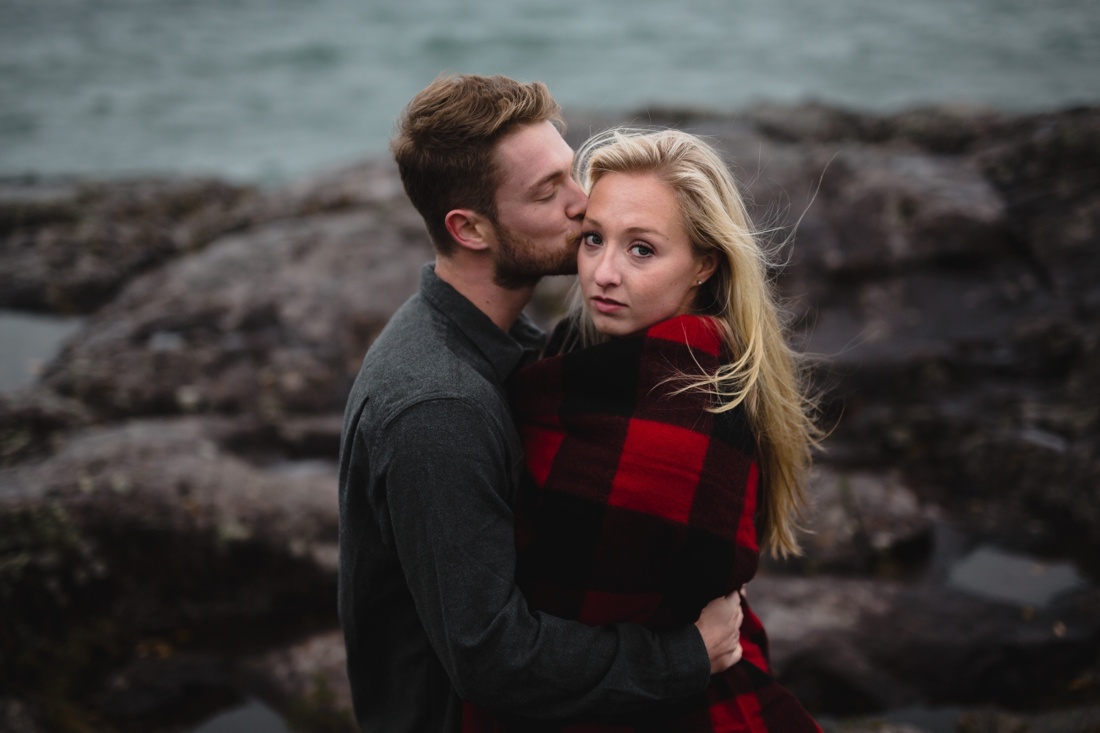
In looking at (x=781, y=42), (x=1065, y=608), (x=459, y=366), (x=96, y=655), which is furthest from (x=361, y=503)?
(x=781, y=42)

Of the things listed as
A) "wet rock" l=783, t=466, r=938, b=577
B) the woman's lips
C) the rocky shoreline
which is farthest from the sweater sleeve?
"wet rock" l=783, t=466, r=938, b=577

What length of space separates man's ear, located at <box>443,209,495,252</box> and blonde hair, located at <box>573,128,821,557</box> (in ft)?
1.19

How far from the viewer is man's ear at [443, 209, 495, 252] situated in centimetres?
243

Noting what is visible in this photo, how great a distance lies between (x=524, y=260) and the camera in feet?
8.14

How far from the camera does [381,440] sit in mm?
2018

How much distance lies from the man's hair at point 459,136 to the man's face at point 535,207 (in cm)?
4

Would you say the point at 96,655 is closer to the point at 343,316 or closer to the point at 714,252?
the point at 343,316

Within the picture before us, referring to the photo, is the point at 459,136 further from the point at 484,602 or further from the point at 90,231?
the point at 90,231

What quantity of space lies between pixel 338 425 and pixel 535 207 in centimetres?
286

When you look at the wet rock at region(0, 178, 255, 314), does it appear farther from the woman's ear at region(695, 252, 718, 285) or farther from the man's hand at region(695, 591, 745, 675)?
the man's hand at region(695, 591, 745, 675)

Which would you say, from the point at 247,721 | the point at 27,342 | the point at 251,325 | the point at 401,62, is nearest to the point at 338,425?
the point at 251,325

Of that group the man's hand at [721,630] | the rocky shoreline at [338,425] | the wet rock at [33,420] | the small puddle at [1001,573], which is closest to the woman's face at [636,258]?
the rocky shoreline at [338,425]

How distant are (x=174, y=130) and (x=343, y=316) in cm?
1559

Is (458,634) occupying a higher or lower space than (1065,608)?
higher
